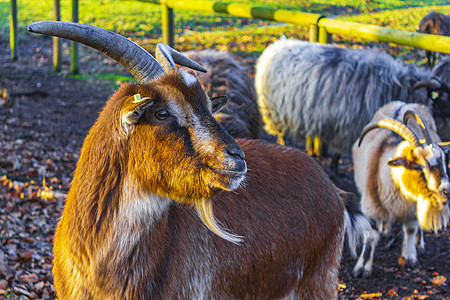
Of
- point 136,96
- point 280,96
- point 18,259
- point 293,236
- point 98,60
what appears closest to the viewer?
point 136,96

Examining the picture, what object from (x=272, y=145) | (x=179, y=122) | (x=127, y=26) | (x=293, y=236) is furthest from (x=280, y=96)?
(x=127, y=26)

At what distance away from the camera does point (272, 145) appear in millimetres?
3670

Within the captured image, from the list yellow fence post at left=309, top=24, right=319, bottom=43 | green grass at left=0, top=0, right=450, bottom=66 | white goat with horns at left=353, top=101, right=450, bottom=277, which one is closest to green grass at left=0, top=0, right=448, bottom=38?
green grass at left=0, top=0, right=450, bottom=66

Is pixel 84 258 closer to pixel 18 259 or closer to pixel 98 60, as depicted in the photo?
pixel 18 259

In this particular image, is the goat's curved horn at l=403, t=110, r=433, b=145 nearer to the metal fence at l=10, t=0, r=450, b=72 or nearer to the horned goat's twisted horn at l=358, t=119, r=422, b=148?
the horned goat's twisted horn at l=358, t=119, r=422, b=148

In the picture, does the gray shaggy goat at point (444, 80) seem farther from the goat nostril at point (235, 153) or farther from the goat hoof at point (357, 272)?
the goat nostril at point (235, 153)

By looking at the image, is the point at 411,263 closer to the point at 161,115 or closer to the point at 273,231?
the point at 273,231

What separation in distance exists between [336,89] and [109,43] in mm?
5177

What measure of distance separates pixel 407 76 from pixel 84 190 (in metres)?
5.69

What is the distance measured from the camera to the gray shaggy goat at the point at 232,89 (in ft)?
19.6

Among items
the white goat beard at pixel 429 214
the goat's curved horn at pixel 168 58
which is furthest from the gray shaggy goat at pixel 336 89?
the goat's curved horn at pixel 168 58

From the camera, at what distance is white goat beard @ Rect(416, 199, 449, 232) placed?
16.9 ft

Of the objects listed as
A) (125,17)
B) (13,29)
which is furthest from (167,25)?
(125,17)

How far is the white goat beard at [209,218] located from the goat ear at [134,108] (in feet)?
1.75
